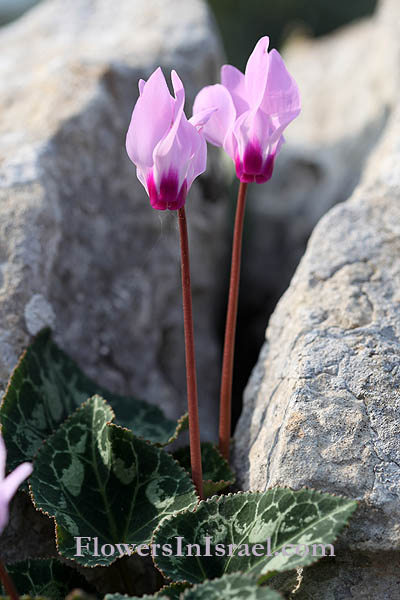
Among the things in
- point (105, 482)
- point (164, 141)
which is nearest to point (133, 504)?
point (105, 482)

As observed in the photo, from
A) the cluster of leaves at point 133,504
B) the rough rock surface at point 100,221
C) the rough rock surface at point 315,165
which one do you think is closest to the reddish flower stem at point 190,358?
the cluster of leaves at point 133,504

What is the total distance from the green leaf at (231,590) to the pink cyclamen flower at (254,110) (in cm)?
63

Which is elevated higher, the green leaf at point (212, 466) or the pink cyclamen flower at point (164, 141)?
the pink cyclamen flower at point (164, 141)

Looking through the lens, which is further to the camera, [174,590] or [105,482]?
[105,482]

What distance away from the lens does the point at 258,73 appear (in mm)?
1091

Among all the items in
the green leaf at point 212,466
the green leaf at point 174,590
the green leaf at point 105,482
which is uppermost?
the green leaf at point 105,482

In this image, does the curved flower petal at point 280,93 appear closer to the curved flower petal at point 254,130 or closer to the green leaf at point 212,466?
the curved flower petal at point 254,130

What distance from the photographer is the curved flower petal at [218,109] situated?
1.12 m

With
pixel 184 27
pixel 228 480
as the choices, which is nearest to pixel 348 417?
Result: pixel 228 480

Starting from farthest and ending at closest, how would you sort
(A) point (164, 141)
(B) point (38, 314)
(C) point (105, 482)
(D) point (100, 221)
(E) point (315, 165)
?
(E) point (315, 165), (D) point (100, 221), (B) point (38, 314), (C) point (105, 482), (A) point (164, 141)

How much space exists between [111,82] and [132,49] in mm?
315

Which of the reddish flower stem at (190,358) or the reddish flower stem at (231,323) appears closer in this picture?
the reddish flower stem at (190,358)

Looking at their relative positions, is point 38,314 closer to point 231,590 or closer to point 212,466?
point 212,466

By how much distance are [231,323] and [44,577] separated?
1.78 ft
